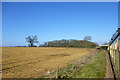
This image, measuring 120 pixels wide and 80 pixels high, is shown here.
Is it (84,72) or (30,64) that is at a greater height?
(84,72)

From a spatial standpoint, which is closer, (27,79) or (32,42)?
(27,79)

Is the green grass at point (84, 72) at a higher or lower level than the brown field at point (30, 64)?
higher

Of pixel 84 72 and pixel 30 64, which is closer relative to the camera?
pixel 84 72

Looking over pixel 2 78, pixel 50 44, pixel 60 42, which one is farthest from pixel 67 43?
Answer: pixel 2 78

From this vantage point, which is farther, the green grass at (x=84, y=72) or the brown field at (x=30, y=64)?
the brown field at (x=30, y=64)

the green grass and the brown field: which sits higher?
the green grass

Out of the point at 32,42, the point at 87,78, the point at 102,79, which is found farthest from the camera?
the point at 32,42

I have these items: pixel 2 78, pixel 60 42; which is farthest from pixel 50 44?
pixel 2 78

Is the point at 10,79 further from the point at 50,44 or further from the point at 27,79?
the point at 50,44

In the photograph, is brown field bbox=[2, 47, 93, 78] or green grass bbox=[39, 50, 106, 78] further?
brown field bbox=[2, 47, 93, 78]

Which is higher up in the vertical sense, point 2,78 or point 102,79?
point 102,79

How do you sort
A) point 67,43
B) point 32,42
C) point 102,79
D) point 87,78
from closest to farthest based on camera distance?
point 102,79, point 87,78, point 67,43, point 32,42

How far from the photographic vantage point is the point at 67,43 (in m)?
69.4

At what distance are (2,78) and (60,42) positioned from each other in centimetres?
6375
